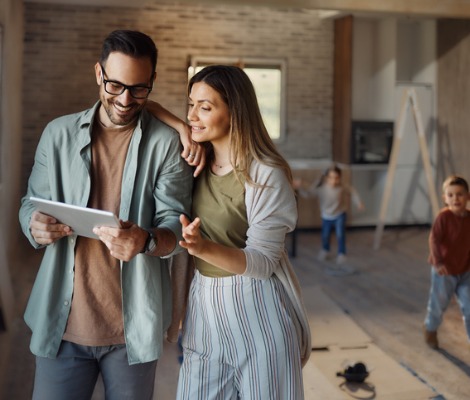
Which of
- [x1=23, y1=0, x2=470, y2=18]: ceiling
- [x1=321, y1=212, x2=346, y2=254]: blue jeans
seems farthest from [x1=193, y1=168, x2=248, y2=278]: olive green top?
[x1=321, y1=212, x2=346, y2=254]: blue jeans

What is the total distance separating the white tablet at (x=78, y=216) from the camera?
5.12 ft

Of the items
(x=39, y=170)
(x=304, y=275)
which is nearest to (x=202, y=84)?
(x=39, y=170)

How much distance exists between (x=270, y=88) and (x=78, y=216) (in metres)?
8.58

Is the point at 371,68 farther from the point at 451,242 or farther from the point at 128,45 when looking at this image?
the point at 128,45

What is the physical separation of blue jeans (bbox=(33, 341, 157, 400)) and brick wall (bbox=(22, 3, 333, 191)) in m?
7.65

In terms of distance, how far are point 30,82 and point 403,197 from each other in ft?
19.3

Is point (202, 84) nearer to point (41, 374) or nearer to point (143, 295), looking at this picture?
point (143, 295)

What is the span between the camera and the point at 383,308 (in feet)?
18.6

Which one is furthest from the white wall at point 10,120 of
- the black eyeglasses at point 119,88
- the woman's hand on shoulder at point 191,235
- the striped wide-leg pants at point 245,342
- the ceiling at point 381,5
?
the woman's hand on shoulder at point 191,235

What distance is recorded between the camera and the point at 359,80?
408 inches

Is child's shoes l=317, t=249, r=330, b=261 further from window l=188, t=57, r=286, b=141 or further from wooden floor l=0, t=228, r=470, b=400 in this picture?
window l=188, t=57, r=286, b=141

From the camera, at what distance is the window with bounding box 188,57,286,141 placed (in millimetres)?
9805

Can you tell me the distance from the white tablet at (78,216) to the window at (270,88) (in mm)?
8178

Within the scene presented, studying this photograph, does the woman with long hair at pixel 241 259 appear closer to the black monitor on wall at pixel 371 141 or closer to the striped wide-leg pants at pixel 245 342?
the striped wide-leg pants at pixel 245 342
